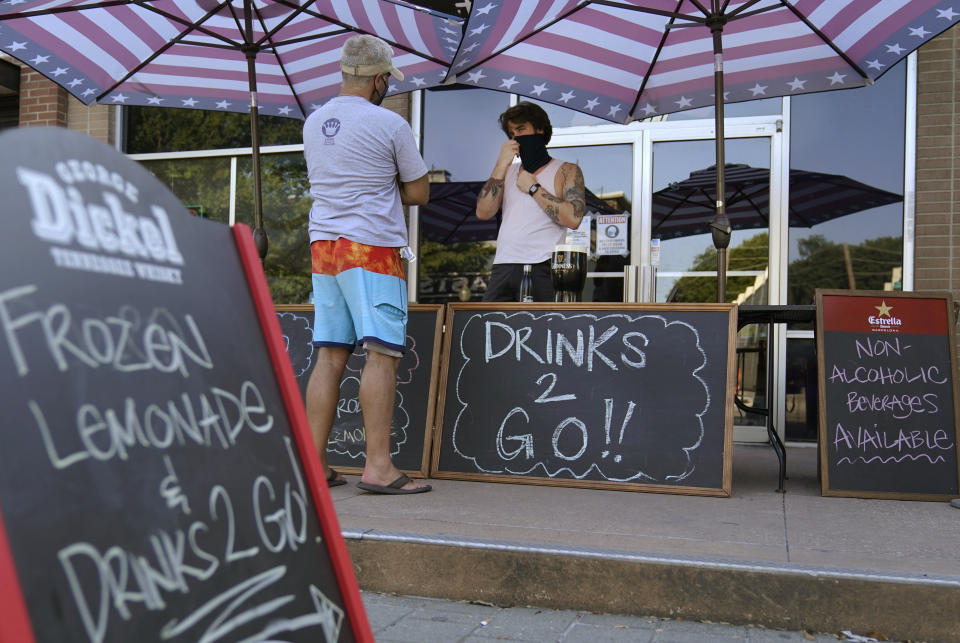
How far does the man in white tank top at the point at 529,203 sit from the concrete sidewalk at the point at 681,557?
4.61 ft

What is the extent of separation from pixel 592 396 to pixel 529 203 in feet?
3.89

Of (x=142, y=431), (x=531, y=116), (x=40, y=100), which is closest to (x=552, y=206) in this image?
(x=531, y=116)

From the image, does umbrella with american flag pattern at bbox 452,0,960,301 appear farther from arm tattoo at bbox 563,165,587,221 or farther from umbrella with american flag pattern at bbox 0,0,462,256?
arm tattoo at bbox 563,165,587,221

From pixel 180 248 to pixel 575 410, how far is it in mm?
2712

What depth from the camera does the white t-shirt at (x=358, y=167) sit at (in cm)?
366

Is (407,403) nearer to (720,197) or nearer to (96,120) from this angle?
(720,197)

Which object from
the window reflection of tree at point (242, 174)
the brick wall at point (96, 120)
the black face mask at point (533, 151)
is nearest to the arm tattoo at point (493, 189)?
the black face mask at point (533, 151)

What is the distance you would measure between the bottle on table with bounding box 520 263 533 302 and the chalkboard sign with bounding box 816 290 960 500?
1402 millimetres

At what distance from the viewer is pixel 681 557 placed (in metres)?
2.72

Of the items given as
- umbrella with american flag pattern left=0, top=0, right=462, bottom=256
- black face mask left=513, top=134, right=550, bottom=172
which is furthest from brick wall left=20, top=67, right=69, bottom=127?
black face mask left=513, top=134, right=550, bottom=172

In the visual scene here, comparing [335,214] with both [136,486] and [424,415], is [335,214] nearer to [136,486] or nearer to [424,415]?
[424,415]

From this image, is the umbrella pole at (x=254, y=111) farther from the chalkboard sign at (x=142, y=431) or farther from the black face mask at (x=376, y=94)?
the chalkboard sign at (x=142, y=431)

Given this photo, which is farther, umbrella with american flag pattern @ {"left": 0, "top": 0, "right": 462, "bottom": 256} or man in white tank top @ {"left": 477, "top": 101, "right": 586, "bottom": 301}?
umbrella with american flag pattern @ {"left": 0, "top": 0, "right": 462, "bottom": 256}

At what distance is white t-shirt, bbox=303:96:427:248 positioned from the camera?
3660 mm
